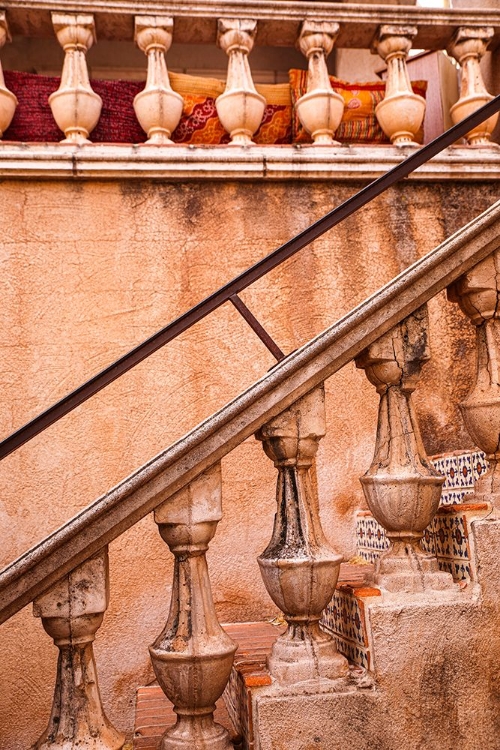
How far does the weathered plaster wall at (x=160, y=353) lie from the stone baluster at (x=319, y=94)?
0.36 metres

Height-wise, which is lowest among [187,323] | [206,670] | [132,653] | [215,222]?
[132,653]

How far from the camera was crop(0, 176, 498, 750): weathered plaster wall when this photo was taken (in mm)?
3539

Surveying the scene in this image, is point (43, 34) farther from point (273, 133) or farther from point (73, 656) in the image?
point (73, 656)

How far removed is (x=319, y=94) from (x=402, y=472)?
2788mm

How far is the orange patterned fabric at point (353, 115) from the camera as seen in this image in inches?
170

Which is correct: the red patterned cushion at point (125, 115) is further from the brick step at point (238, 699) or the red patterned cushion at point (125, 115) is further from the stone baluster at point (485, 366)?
the brick step at point (238, 699)

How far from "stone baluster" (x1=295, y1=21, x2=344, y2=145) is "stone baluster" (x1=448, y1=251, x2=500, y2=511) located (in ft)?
6.99

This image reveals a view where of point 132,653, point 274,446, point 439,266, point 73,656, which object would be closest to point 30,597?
point 73,656

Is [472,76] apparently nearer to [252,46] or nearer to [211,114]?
[252,46]

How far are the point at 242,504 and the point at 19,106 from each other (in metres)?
2.72

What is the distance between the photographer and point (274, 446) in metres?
1.95

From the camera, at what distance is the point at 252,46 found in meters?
4.07

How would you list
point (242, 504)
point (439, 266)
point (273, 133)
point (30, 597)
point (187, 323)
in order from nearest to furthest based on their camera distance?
point (30, 597)
point (439, 266)
point (187, 323)
point (242, 504)
point (273, 133)

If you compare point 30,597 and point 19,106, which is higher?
point 19,106
